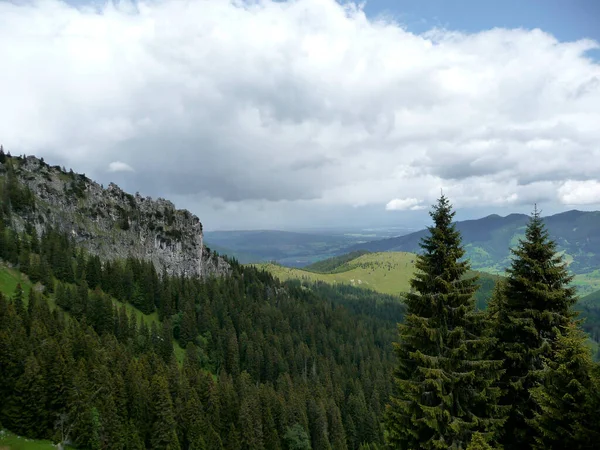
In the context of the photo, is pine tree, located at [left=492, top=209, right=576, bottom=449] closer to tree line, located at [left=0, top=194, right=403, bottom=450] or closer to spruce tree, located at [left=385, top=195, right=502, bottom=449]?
spruce tree, located at [left=385, top=195, right=502, bottom=449]

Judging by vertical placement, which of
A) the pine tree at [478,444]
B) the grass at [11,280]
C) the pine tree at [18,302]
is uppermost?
the grass at [11,280]

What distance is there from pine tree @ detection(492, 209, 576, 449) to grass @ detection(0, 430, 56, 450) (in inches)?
2586

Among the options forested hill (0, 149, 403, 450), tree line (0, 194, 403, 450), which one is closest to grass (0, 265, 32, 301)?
forested hill (0, 149, 403, 450)

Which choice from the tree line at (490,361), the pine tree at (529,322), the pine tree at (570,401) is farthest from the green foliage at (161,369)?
the pine tree at (570,401)

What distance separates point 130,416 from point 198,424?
14298mm

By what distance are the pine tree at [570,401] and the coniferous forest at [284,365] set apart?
0.09 m

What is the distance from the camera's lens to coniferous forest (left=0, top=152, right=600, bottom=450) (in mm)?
22922

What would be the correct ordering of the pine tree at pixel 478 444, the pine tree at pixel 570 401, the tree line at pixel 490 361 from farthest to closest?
1. the tree line at pixel 490 361
2. the pine tree at pixel 570 401
3. the pine tree at pixel 478 444

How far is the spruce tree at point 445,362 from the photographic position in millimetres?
22609

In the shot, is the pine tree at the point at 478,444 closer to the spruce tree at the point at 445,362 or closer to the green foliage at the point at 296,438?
the spruce tree at the point at 445,362

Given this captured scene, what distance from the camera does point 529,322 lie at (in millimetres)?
25094

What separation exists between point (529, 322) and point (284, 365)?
138 metres

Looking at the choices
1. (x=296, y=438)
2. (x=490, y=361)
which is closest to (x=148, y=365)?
(x=296, y=438)

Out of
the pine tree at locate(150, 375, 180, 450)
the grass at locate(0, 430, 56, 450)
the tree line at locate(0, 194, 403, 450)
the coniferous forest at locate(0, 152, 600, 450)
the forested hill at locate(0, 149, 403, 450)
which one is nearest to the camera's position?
the coniferous forest at locate(0, 152, 600, 450)
